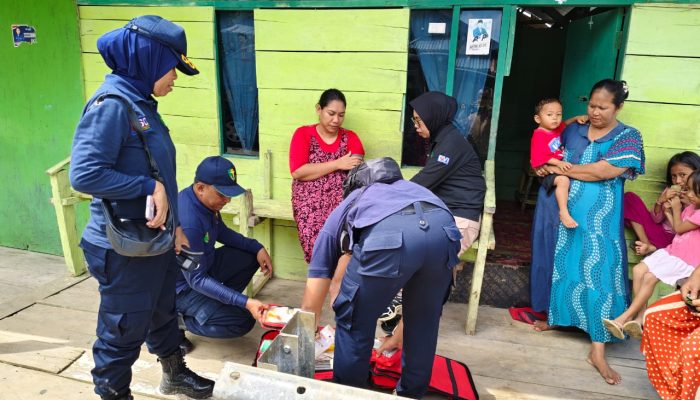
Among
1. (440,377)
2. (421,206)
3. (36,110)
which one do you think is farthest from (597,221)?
(36,110)

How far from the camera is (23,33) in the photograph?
4.28 m

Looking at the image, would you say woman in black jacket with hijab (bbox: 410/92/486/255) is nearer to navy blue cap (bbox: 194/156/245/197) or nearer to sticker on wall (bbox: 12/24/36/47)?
navy blue cap (bbox: 194/156/245/197)

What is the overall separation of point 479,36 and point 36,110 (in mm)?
3894

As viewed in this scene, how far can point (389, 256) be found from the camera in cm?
195

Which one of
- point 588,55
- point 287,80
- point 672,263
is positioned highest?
Answer: point 588,55

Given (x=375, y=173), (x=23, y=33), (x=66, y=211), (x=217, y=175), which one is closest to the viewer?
(x=375, y=173)

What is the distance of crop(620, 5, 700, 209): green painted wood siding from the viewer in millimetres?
3154

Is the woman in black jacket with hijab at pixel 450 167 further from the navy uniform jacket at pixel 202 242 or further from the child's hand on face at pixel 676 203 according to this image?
the navy uniform jacket at pixel 202 242

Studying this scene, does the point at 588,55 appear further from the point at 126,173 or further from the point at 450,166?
the point at 126,173

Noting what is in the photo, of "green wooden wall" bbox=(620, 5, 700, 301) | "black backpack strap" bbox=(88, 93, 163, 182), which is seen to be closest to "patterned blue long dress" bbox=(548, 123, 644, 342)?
"green wooden wall" bbox=(620, 5, 700, 301)

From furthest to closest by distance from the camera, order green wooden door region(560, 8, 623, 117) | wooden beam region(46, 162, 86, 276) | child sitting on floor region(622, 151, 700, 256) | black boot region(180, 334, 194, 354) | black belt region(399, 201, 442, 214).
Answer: wooden beam region(46, 162, 86, 276), green wooden door region(560, 8, 623, 117), child sitting on floor region(622, 151, 700, 256), black boot region(180, 334, 194, 354), black belt region(399, 201, 442, 214)

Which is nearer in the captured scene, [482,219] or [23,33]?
[482,219]

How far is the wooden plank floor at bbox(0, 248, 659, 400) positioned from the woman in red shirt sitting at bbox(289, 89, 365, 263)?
0.73 m

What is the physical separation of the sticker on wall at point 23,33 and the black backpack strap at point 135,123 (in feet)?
10.6
